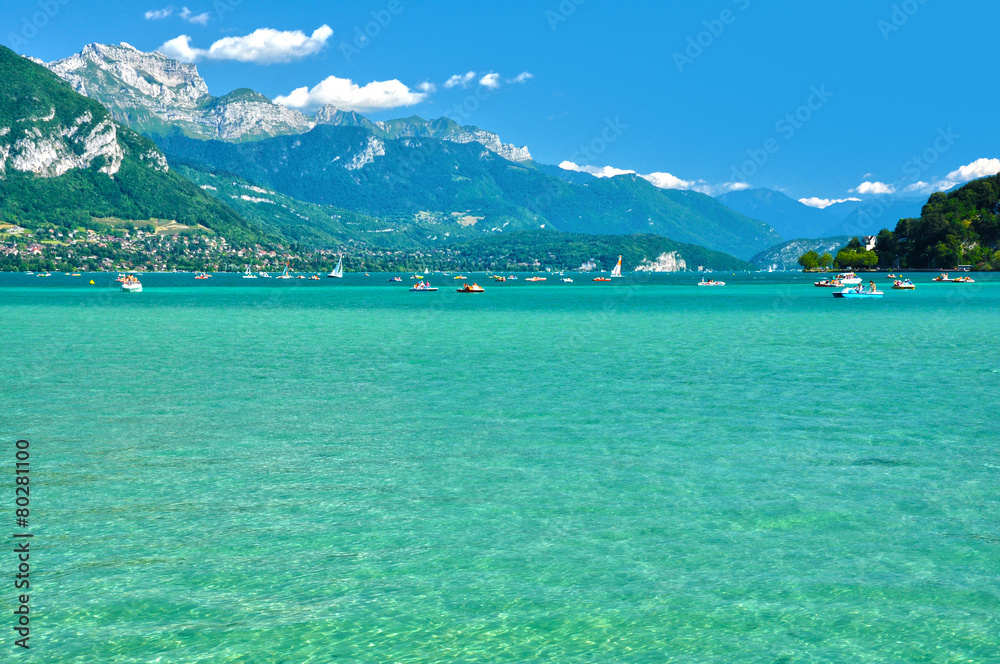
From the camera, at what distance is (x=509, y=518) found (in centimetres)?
1841

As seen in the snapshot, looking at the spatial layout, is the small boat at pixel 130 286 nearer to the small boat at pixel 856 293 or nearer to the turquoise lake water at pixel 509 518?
the turquoise lake water at pixel 509 518

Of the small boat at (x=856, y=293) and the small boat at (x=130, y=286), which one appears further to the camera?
the small boat at (x=130, y=286)

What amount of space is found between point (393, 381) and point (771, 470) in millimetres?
24035

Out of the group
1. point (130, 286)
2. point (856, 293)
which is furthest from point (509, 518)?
point (130, 286)

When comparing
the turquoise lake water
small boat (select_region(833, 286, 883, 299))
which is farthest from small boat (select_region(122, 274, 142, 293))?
small boat (select_region(833, 286, 883, 299))

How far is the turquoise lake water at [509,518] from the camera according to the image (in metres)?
12.7

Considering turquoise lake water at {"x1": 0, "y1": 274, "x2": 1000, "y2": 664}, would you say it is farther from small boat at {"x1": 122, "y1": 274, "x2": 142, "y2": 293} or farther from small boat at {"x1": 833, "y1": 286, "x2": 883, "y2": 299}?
small boat at {"x1": 122, "y1": 274, "x2": 142, "y2": 293}

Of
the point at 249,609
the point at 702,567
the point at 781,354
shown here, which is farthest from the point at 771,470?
the point at 781,354

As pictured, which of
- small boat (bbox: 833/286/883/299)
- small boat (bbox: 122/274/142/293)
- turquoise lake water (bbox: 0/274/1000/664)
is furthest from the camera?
small boat (bbox: 122/274/142/293)

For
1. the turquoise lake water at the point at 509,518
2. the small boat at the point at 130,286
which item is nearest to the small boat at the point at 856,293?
the turquoise lake water at the point at 509,518

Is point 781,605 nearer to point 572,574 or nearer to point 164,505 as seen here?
point 572,574

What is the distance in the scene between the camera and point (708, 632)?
12758mm

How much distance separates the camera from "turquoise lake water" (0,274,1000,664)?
12.7 meters

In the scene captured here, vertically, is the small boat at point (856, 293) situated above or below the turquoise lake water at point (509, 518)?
above
